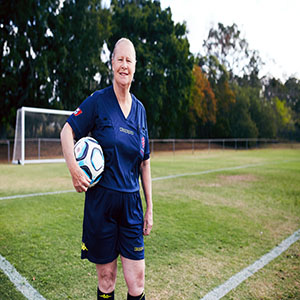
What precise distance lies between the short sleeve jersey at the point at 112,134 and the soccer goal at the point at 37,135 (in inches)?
511

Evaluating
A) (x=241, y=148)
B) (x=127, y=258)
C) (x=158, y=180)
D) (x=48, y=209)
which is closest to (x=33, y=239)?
(x=48, y=209)

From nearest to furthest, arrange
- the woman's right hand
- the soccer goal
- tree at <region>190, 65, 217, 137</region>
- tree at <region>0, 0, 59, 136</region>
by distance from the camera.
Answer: the woman's right hand
the soccer goal
tree at <region>0, 0, 59, 136</region>
tree at <region>190, 65, 217, 137</region>

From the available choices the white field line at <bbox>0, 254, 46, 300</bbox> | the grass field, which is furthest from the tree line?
the white field line at <bbox>0, 254, 46, 300</bbox>

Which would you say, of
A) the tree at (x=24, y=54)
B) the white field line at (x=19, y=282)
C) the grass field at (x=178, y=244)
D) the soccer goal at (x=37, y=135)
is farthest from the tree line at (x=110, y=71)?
the white field line at (x=19, y=282)

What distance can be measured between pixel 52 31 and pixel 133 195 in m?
21.2

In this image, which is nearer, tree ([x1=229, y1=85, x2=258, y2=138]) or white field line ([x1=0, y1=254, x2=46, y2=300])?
white field line ([x1=0, y1=254, x2=46, y2=300])

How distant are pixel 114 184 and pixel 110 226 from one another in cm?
27

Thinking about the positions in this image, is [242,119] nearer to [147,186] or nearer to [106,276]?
[147,186]

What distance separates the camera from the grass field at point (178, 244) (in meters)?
2.74

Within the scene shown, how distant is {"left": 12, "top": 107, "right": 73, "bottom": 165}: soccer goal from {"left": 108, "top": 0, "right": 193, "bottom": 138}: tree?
36.4ft

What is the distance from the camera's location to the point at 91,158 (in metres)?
1.76

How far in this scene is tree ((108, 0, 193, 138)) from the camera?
1015 inches

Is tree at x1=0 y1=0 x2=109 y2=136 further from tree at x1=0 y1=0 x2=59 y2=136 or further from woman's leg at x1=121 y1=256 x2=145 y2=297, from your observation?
woman's leg at x1=121 y1=256 x2=145 y2=297

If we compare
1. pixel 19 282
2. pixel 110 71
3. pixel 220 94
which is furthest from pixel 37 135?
pixel 220 94
